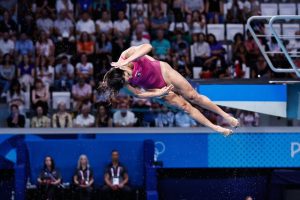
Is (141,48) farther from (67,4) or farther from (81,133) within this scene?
(67,4)

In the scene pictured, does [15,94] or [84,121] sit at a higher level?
[15,94]

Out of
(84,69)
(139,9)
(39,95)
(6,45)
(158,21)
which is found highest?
(139,9)

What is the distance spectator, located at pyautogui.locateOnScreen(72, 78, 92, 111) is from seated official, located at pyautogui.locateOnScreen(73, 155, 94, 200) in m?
1.20

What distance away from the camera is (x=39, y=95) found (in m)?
15.2

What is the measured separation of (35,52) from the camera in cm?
1630

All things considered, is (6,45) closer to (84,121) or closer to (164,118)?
(84,121)

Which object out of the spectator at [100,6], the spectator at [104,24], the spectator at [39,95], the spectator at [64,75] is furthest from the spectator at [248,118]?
the spectator at [100,6]

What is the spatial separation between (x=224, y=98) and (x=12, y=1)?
22.1 ft

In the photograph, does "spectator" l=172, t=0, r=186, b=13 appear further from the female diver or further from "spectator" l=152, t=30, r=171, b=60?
the female diver

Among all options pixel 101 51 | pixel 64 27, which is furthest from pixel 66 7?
pixel 101 51

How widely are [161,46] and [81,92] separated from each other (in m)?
2.18

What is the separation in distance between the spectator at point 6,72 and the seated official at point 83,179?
241 cm

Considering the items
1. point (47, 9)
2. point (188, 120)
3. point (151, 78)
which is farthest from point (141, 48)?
point (47, 9)

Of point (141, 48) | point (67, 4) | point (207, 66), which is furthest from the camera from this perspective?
point (67, 4)
